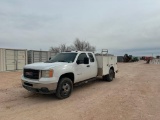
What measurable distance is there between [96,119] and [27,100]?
2894 mm

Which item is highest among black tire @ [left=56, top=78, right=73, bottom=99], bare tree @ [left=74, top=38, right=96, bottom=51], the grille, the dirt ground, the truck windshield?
bare tree @ [left=74, top=38, right=96, bottom=51]

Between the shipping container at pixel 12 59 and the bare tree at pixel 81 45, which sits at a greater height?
the bare tree at pixel 81 45

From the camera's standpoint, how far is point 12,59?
1584 centimetres

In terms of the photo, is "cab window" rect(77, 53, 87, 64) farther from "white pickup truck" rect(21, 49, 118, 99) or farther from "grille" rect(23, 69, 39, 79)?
"grille" rect(23, 69, 39, 79)

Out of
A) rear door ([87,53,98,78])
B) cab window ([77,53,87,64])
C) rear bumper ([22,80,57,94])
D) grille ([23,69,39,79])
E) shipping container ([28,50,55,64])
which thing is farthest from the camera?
shipping container ([28,50,55,64])

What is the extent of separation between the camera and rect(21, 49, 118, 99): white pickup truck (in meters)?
5.09

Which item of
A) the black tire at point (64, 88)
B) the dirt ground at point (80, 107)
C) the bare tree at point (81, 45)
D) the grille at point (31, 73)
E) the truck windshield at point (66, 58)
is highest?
the bare tree at point (81, 45)

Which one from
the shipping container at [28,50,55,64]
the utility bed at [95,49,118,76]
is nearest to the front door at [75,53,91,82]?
the utility bed at [95,49,118,76]

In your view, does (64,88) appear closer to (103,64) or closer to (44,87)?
(44,87)

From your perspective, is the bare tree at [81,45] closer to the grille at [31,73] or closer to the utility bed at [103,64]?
the utility bed at [103,64]

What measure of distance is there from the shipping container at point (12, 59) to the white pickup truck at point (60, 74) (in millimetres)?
10684

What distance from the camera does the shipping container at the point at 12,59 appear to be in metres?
15.0

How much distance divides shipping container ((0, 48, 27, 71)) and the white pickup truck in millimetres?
10684

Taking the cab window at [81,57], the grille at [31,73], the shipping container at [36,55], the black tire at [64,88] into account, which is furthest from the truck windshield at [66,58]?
the shipping container at [36,55]
